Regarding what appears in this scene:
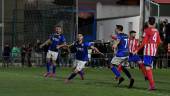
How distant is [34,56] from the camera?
39500mm

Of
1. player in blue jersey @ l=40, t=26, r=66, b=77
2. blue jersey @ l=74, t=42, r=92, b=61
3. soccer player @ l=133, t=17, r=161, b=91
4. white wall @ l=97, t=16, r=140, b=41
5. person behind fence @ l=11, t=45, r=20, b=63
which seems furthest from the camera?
white wall @ l=97, t=16, r=140, b=41

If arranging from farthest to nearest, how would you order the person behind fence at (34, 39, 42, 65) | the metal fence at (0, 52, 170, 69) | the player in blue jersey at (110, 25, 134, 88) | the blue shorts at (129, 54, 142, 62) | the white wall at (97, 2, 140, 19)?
the white wall at (97, 2, 140, 19) → the person behind fence at (34, 39, 42, 65) → the metal fence at (0, 52, 170, 69) → the blue shorts at (129, 54, 142, 62) → the player in blue jersey at (110, 25, 134, 88)

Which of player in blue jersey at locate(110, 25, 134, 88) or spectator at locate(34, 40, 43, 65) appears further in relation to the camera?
spectator at locate(34, 40, 43, 65)

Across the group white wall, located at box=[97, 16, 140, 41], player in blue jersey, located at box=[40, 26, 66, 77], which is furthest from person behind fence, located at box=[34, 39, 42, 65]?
player in blue jersey, located at box=[40, 26, 66, 77]

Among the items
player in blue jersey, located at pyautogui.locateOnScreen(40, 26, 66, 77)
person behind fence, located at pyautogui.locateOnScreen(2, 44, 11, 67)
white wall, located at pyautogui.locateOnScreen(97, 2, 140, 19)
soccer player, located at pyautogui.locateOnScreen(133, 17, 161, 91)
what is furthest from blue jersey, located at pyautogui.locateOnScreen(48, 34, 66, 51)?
white wall, located at pyautogui.locateOnScreen(97, 2, 140, 19)

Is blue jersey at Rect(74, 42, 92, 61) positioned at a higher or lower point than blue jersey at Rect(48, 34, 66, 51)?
lower

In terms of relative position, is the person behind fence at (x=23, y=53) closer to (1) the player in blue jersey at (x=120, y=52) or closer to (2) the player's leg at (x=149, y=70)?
(1) the player in blue jersey at (x=120, y=52)

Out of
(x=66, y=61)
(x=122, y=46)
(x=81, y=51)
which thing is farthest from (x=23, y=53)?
(x=122, y=46)

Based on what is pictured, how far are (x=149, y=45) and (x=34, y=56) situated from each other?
21890mm

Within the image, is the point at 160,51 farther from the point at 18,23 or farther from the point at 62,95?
the point at 62,95

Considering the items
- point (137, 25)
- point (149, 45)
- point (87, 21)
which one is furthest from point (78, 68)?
point (87, 21)

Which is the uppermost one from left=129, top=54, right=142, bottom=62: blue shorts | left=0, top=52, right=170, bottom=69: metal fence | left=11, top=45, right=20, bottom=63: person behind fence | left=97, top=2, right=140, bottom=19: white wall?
left=97, top=2, right=140, bottom=19: white wall

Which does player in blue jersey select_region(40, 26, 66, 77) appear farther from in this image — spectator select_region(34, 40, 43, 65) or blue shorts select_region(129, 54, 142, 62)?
spectator select_region(34, 40, 43, 65)

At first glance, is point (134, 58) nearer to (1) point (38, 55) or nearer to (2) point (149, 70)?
(2) point (149, 70)
